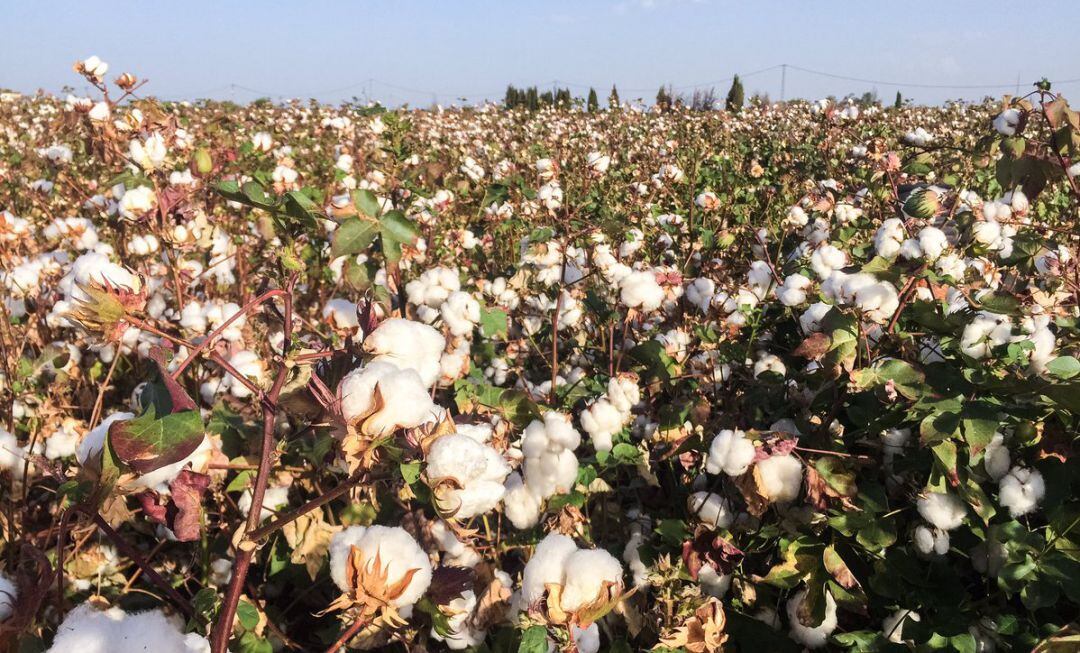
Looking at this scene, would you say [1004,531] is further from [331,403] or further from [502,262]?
[502,262]

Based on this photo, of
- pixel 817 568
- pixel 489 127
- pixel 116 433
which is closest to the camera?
pixel 116 433

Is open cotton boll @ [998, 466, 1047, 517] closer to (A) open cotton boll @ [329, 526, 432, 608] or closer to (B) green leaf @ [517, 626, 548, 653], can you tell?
(B) green leaf @ [517, 626, 548, 653]

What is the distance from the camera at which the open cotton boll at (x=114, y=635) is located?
2.25ft

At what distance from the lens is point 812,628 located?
1.34 m

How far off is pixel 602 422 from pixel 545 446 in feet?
1.06

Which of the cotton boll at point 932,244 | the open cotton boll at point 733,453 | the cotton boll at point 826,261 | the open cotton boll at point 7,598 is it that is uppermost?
the cotton boll at point 932,244

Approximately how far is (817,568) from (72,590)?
155 centimetres

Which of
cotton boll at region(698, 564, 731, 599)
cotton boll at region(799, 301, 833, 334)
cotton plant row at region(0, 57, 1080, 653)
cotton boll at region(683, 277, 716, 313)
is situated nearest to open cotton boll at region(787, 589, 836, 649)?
cotton plant row at region(0, 57, 1080, 653)

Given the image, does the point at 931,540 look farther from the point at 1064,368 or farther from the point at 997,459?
the point at 1064,368

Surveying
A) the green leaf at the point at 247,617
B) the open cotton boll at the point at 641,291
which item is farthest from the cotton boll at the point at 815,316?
the green leaf at the point at 247,617

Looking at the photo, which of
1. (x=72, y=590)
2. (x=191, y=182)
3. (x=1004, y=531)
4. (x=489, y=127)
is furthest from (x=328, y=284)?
(x=489, y=127)

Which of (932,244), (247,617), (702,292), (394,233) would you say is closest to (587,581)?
(394,233)

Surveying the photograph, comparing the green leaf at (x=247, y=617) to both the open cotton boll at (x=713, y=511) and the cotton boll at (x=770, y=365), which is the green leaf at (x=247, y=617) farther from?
the cotton boll at (x=770, y=365)

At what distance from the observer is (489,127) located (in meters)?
8.34
